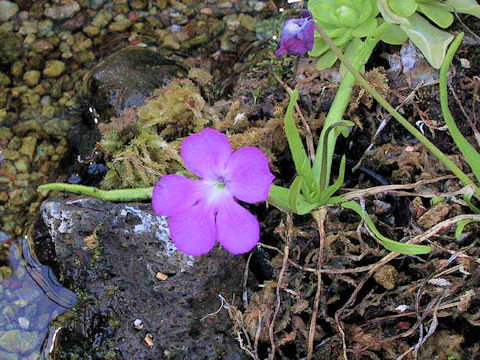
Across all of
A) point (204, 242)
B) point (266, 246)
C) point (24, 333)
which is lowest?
point (24, 333)

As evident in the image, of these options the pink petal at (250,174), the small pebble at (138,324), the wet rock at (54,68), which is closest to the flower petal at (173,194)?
the pink petal at (250,174)

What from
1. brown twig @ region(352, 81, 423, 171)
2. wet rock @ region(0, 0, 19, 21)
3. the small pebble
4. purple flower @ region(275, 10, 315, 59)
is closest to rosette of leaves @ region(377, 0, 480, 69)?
brown twig @ region(352, 81, 423, 171)

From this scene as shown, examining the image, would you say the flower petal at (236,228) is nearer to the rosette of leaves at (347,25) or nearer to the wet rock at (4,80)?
the rosette of leaves at (347,25)

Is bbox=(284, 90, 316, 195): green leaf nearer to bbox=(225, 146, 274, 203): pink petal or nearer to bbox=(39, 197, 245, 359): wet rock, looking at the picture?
bbox=(225, 146, 274, 203): pink petal

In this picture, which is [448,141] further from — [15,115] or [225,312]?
[15,115]

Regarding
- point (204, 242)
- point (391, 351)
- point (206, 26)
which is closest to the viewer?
point (204, 242)

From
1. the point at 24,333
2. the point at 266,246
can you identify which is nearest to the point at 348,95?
the point at 266,246
